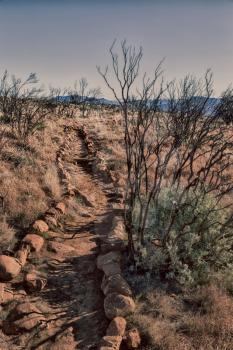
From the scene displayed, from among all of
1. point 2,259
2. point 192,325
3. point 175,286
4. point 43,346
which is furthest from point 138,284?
point 2,259

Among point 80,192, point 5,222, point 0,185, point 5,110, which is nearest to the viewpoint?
point 5,222

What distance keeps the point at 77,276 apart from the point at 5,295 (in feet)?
3.91

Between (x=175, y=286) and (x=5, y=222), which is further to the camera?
(x=5, y=222)

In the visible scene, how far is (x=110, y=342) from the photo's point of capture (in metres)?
4.07

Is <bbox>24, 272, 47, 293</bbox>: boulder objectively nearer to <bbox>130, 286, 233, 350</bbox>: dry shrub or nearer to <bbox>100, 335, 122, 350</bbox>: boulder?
<bbox>130, 286, 233, 350</bbox>: dry shrub

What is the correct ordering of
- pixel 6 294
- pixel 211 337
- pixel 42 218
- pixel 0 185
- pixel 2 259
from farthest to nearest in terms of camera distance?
pixel 0 185, pixel 42 218, pixel 2 259, pixel 6 294, pixel 211 337

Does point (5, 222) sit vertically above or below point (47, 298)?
above

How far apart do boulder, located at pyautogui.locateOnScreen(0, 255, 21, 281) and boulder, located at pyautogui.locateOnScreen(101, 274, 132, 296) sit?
4.52ft

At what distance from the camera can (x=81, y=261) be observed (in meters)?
6.41

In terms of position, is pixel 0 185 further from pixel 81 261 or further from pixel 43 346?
pixel 43 346

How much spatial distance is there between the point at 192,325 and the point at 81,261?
256 centimetres

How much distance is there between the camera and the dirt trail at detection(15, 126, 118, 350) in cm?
452

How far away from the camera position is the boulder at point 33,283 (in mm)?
5425

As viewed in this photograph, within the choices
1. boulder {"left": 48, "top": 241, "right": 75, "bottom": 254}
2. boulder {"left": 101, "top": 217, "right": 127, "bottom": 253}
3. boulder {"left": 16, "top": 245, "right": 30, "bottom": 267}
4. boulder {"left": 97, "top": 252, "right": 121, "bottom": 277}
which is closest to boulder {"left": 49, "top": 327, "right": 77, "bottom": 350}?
boulder {"left": 97, "top": 252, "right": 121, "bottom": 277}
